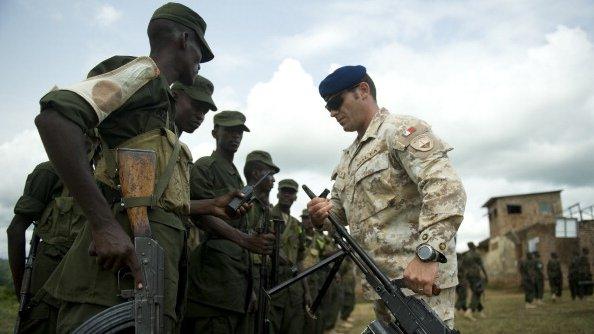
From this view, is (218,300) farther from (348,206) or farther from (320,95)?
(320,95)

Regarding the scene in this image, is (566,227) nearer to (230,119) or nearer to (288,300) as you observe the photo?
(288,300)

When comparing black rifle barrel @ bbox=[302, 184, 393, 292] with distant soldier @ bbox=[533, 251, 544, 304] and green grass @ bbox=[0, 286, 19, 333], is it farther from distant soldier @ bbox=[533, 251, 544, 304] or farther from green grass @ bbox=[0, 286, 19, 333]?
distant soldier @ bbox=[533, 251, 544, 304]

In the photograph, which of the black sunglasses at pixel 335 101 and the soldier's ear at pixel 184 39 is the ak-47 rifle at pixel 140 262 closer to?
the soldier's ear at pixel 184 39

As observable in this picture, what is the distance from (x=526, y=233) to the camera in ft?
102

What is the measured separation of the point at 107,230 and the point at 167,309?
49 cm

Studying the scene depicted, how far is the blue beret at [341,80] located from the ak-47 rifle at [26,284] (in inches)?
99.2

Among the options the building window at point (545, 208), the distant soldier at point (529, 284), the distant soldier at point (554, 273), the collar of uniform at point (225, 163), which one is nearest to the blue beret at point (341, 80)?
the collar of uniform at point (225, 163)

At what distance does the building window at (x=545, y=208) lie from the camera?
41.5 metres

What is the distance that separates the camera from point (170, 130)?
2576 millimetres

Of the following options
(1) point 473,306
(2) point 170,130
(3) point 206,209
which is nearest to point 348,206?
(3) point 206,209

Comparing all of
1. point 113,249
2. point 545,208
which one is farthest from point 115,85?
point 545,208

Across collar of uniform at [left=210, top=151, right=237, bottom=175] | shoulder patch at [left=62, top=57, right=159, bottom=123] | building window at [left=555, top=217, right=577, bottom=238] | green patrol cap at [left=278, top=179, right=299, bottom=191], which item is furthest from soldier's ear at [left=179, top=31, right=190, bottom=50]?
building window at [left=555, top=217, right=577, bottom=238]

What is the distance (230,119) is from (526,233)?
3040 cm

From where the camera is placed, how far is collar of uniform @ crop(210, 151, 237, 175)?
4.82 meters
